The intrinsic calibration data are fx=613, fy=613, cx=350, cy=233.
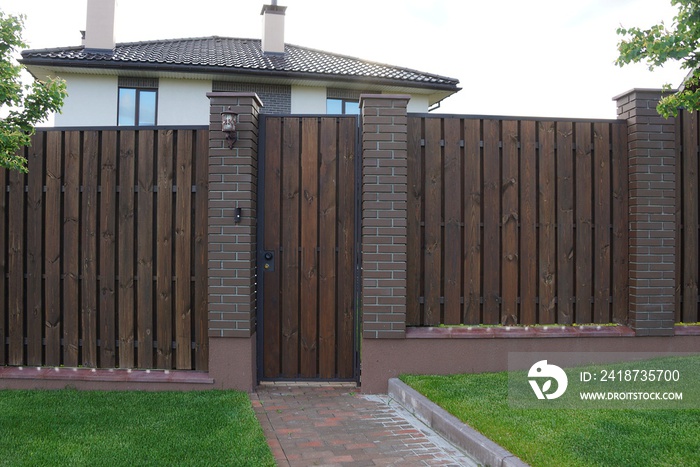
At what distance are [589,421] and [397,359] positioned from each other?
6.98 ft

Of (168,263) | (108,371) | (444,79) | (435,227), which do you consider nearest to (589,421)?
(435,227)

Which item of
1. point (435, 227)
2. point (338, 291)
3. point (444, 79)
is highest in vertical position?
point (444, 79)

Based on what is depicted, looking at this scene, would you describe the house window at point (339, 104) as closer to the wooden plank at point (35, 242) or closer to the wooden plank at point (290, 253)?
the wooden plank at point (290, 253)

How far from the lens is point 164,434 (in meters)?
4.50

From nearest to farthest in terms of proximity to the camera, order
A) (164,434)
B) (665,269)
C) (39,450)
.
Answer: (39,450), (164,434), (665,269)

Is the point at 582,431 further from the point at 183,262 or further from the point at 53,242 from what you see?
the point at 53,242

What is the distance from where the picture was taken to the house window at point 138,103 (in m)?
16.2

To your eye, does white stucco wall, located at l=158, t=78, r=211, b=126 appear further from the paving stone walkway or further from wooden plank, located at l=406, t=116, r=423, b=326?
the paving stone walkway

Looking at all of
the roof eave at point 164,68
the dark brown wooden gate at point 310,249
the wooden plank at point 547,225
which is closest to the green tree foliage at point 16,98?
the dark brown wooden gate at point 310,249

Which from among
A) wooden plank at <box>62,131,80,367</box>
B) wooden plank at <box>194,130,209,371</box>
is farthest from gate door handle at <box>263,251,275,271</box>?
wooden plank at <box>62,131,80,367</box>

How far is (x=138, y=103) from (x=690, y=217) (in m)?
13.7

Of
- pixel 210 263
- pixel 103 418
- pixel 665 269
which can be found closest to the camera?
pixel 103 418

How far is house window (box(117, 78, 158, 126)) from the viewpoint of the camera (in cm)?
1616

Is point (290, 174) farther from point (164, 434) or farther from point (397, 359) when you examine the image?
point (164, 434)
